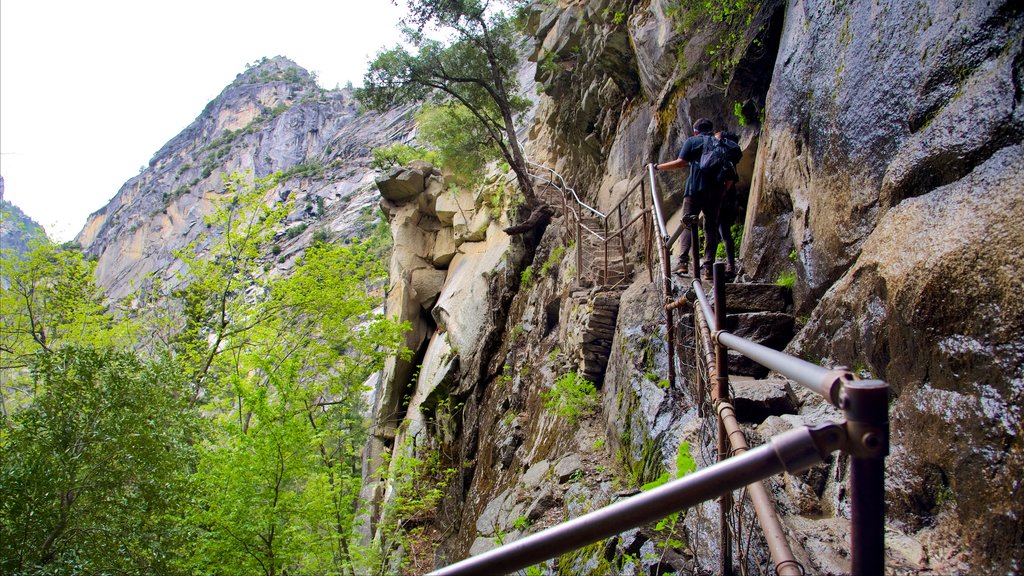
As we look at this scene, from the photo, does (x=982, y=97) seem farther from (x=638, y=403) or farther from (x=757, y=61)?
(x=757, y=61)

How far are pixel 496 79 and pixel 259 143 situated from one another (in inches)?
2551

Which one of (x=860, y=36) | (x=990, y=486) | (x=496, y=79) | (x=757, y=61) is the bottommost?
(x=990, y=486)

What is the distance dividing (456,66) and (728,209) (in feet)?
33.4

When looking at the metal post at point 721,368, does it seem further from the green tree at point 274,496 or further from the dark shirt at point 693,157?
the green tree at point 274,496

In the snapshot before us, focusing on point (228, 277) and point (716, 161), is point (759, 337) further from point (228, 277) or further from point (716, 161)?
point (228, 277)

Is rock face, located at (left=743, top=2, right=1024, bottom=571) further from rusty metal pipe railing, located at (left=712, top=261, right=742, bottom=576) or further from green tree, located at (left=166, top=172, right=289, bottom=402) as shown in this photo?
green tree, located at (left=166, top=172, right=289, bottom=402)

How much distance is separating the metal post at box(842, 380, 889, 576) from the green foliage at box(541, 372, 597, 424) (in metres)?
5.50

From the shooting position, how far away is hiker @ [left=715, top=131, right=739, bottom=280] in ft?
16.7

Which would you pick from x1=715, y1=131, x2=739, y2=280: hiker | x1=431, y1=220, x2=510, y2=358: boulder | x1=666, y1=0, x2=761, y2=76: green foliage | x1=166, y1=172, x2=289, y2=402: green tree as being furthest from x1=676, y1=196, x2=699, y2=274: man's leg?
x1=166, y1=172, x2=289, y2=402: green tree

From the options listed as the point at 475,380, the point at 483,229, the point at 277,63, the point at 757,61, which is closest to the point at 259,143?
the point at 277,63

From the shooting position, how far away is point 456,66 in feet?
46.1

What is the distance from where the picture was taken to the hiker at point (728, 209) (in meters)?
5.09

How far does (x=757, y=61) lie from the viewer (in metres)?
6.32

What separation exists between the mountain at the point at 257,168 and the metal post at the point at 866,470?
46691 millimetres
